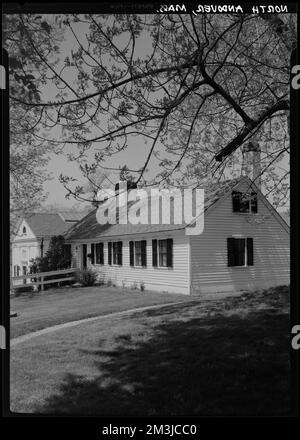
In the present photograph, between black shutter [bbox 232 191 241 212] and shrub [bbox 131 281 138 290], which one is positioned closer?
black shutter [bbox 232 191 241 212]

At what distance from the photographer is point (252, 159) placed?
4.34m

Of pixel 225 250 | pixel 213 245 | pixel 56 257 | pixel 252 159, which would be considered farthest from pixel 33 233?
pixel 225 250

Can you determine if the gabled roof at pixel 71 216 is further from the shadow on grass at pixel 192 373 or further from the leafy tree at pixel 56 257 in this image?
the shadow on grass at pixel 192 373

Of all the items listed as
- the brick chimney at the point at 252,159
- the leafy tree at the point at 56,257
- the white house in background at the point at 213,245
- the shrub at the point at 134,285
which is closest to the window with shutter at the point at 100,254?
the white house in background at the point at 213,245

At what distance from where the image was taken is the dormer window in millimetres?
4777

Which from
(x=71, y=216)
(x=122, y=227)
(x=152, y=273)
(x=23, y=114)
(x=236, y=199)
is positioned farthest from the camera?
(x=152, y=273)

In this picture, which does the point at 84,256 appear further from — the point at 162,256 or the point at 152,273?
the point at 162,256

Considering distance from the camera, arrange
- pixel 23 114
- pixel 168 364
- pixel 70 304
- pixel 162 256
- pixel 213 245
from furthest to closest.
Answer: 1. pixel 162 256
2. pixel 213 245
3. pixel 70 304
4. pixel 168 364
5. pixel 23 114

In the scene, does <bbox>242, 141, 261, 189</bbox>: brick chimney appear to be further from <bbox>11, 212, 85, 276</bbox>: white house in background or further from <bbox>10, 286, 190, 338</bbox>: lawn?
<bbox>10, 286, 190, 338</bbox>: lawn

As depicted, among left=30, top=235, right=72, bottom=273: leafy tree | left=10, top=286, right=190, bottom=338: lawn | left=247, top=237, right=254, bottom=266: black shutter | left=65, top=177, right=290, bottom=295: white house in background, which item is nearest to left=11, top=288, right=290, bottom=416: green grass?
left=10, top=286, right=190, bottom=338: lawn

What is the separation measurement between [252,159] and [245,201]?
2.75 ft

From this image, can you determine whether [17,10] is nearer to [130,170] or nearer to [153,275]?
[130,170]

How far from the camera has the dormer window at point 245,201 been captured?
4.78 meters

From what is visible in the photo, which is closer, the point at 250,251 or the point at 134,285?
the point at 250,251
